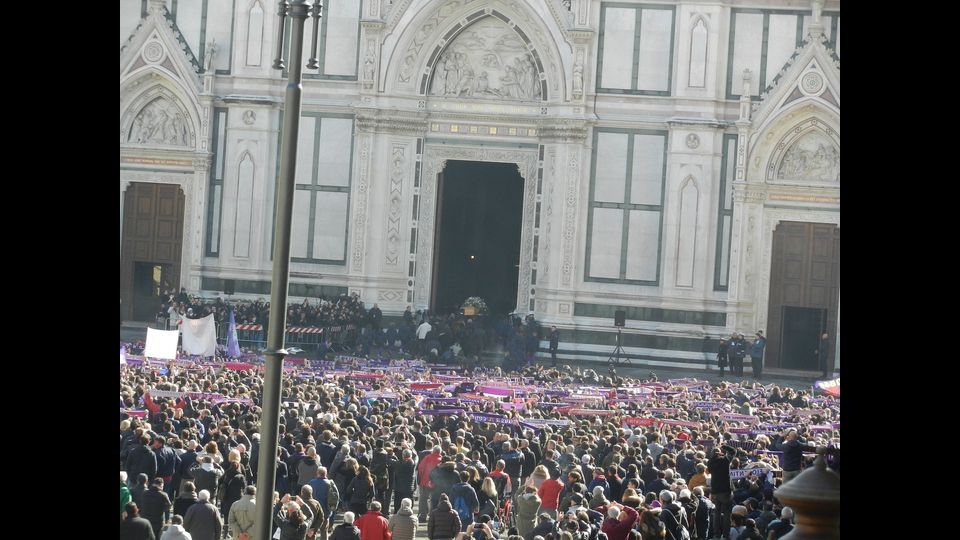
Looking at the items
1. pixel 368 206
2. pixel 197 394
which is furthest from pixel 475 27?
pixel 197 394

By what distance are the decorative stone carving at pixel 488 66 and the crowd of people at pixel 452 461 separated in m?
13.5

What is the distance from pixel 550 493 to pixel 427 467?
1837 millimetres

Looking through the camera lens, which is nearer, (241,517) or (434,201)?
(241,517)

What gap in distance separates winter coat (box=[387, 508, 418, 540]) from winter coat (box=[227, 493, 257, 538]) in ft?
4.88

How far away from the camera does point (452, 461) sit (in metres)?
15.3

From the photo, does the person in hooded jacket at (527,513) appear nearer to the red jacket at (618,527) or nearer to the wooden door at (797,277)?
the red jacket at (618,527)

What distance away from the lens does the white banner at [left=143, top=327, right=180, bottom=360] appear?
2327 centimetres

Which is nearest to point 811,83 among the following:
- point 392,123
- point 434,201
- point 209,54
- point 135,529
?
point 434,201

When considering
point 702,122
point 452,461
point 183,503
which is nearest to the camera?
point 183,503

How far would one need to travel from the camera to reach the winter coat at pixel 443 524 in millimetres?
13242

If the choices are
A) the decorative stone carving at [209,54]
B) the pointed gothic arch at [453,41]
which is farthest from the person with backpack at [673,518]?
the decorative stone carving at [209,54]

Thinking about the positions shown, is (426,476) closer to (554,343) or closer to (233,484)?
(233,484)

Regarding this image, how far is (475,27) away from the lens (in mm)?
35594

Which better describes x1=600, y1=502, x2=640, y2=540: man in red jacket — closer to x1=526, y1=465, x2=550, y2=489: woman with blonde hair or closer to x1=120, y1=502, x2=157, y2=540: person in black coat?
x1=526, y1=465, x2=550, y2=489: woman with blonde hair
